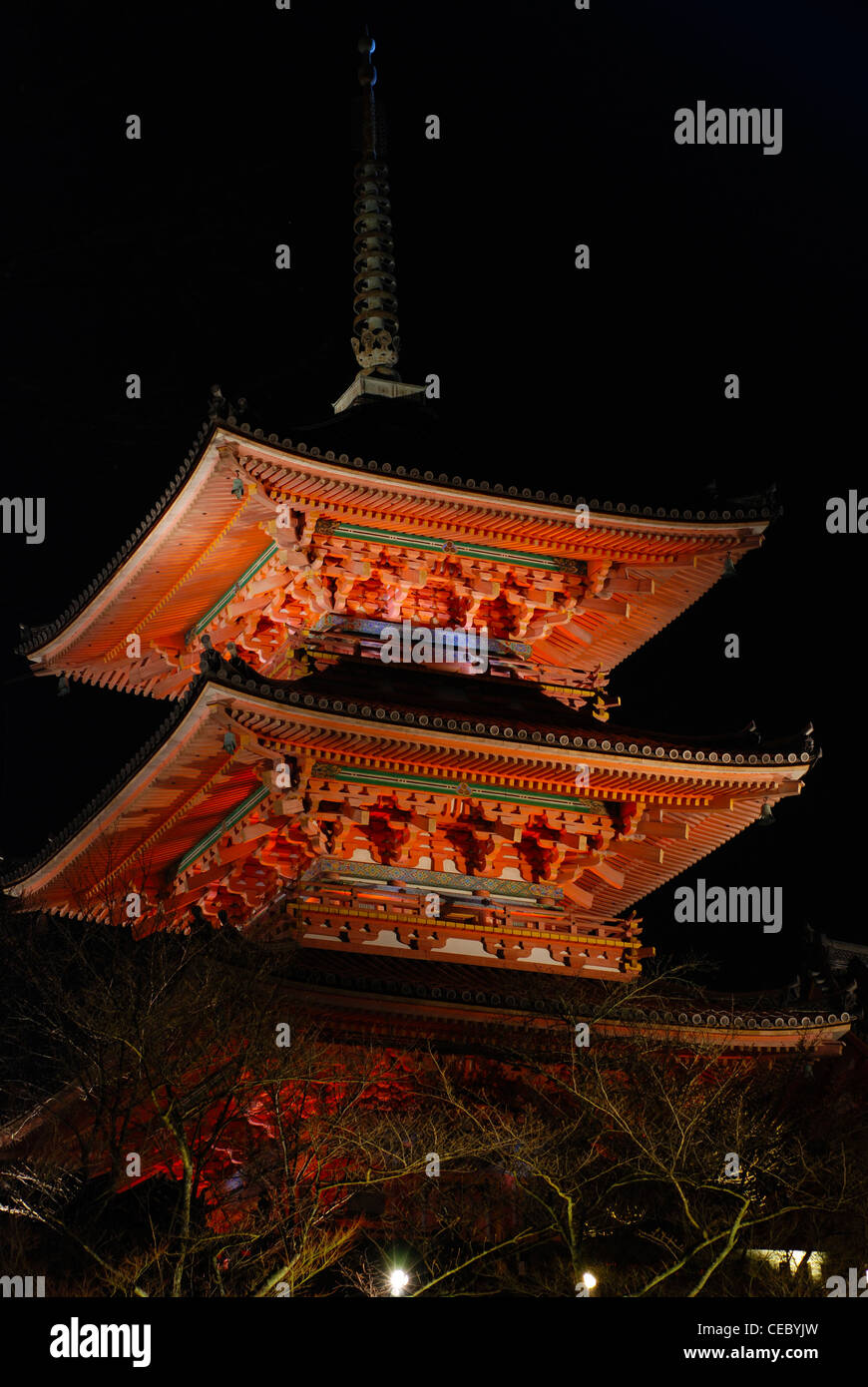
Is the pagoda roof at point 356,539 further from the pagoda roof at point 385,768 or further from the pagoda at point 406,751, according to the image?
the pagoda roof at point 385,768

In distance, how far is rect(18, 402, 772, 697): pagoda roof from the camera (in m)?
21.1

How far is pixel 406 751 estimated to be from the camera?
19.8 m

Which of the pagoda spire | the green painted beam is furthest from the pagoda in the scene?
the pagoda spire

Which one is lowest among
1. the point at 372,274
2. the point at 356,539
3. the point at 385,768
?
the point at 385,768

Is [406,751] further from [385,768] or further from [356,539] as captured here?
[356,539]

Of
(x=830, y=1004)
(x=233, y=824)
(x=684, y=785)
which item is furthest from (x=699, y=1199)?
(x=233, y=824)

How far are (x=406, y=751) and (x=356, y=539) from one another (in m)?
3.36

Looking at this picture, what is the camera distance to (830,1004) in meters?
20.2

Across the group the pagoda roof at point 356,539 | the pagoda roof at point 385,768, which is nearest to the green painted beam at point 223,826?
the pagoda roof at point 385,768

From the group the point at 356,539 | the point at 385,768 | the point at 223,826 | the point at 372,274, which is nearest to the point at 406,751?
the point at 385,768

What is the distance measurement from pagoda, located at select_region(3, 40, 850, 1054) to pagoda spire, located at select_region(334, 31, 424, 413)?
0.88 m

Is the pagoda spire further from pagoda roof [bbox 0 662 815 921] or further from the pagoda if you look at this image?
pagoda roof [bbox 0 662 815 921]

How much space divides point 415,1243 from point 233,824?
6230 mm

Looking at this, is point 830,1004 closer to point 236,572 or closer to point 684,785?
point 684,785
